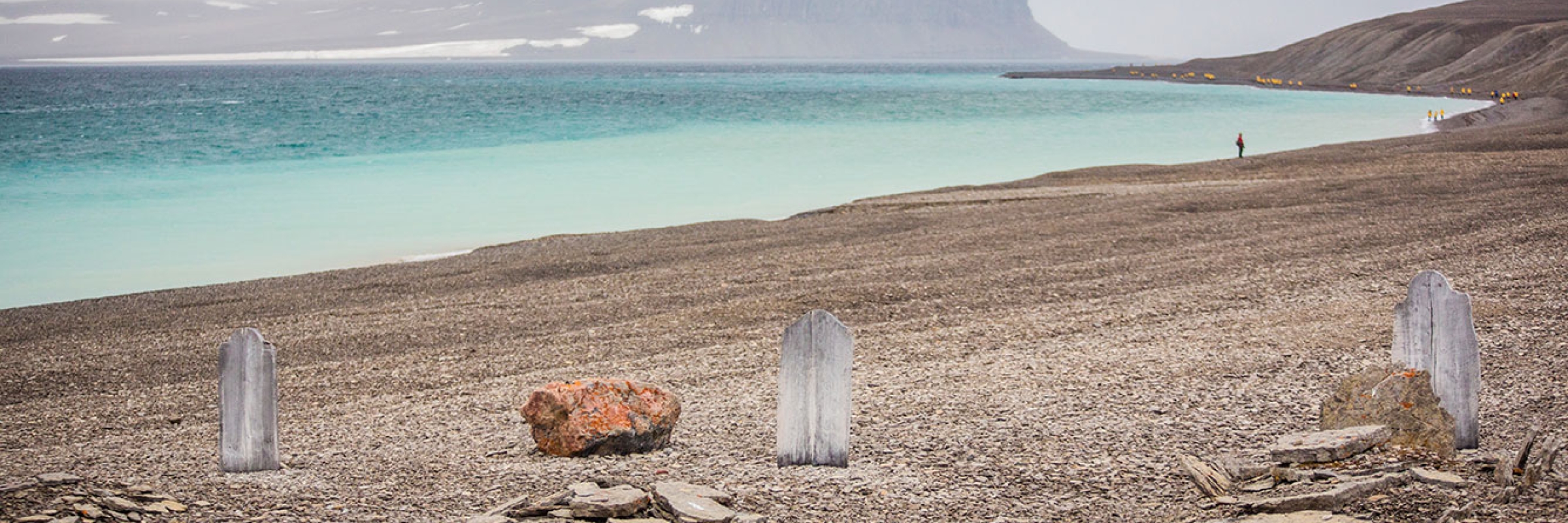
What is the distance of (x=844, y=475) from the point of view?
6773 millimetres

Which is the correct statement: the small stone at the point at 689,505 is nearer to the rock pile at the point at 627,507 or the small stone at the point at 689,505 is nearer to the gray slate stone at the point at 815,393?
the rock pile at the point at 627,507

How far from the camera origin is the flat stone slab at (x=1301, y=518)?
205 inches

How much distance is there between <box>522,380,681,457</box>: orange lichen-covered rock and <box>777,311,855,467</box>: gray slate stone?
80 centimetres

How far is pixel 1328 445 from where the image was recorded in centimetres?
609

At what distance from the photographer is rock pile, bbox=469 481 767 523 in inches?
227

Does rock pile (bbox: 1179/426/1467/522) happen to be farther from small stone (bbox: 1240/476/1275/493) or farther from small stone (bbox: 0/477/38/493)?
small stone (bbox: 0/477/38/493)

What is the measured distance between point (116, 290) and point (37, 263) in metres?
4.27

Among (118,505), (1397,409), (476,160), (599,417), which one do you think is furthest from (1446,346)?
(476,160)

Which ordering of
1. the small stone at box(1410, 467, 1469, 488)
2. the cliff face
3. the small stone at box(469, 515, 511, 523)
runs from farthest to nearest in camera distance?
the cliff face
the small stone at box(469, 515, 511, 523)
the small stone at box(1410, 467, 1469, 488)

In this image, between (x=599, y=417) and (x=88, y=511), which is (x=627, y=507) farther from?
(x=88, y=511)

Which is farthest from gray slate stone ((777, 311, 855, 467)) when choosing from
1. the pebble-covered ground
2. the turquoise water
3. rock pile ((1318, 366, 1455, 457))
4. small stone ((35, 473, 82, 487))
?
the turquoise water

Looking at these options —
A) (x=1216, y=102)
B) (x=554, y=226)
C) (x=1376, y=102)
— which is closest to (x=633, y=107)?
(x=1216, y=102)

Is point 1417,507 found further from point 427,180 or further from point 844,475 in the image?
point 427,180

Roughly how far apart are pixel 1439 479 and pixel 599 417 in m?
4.26
